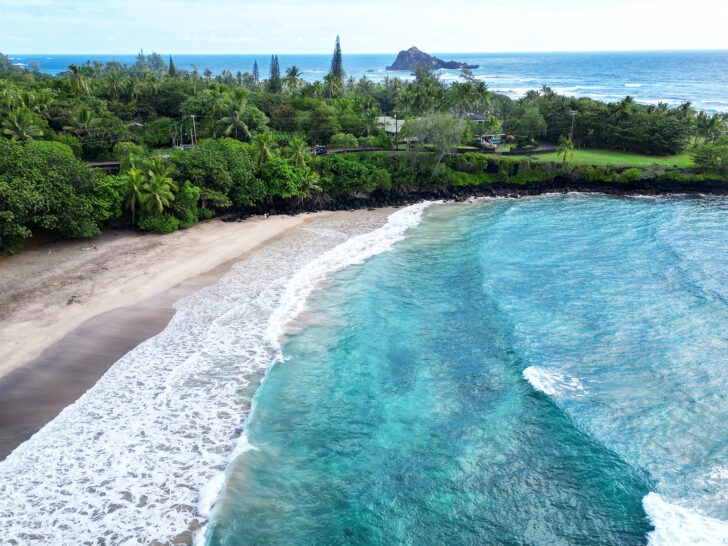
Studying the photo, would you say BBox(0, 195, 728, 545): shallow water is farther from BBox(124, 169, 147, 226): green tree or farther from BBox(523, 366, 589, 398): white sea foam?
BBox(124, 169, 147, 226): green tree

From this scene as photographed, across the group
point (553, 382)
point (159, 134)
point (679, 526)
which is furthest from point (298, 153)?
point (679, 526)

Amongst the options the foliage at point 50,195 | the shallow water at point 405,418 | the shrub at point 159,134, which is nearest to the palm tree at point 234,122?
the shrub at point 159,134

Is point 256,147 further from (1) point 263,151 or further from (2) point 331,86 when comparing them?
(2) point 331,86

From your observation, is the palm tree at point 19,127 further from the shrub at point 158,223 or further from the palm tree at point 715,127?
the palm tree at point 715,127

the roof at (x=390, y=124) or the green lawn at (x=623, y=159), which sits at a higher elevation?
the roof at (x=390, y=124)

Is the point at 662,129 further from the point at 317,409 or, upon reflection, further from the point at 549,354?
the point at 317,409

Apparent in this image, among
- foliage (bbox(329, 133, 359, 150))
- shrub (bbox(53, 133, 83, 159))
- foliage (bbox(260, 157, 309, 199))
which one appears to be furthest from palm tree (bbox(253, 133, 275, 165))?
shrub (bbox(53, 133, 83, 159))
